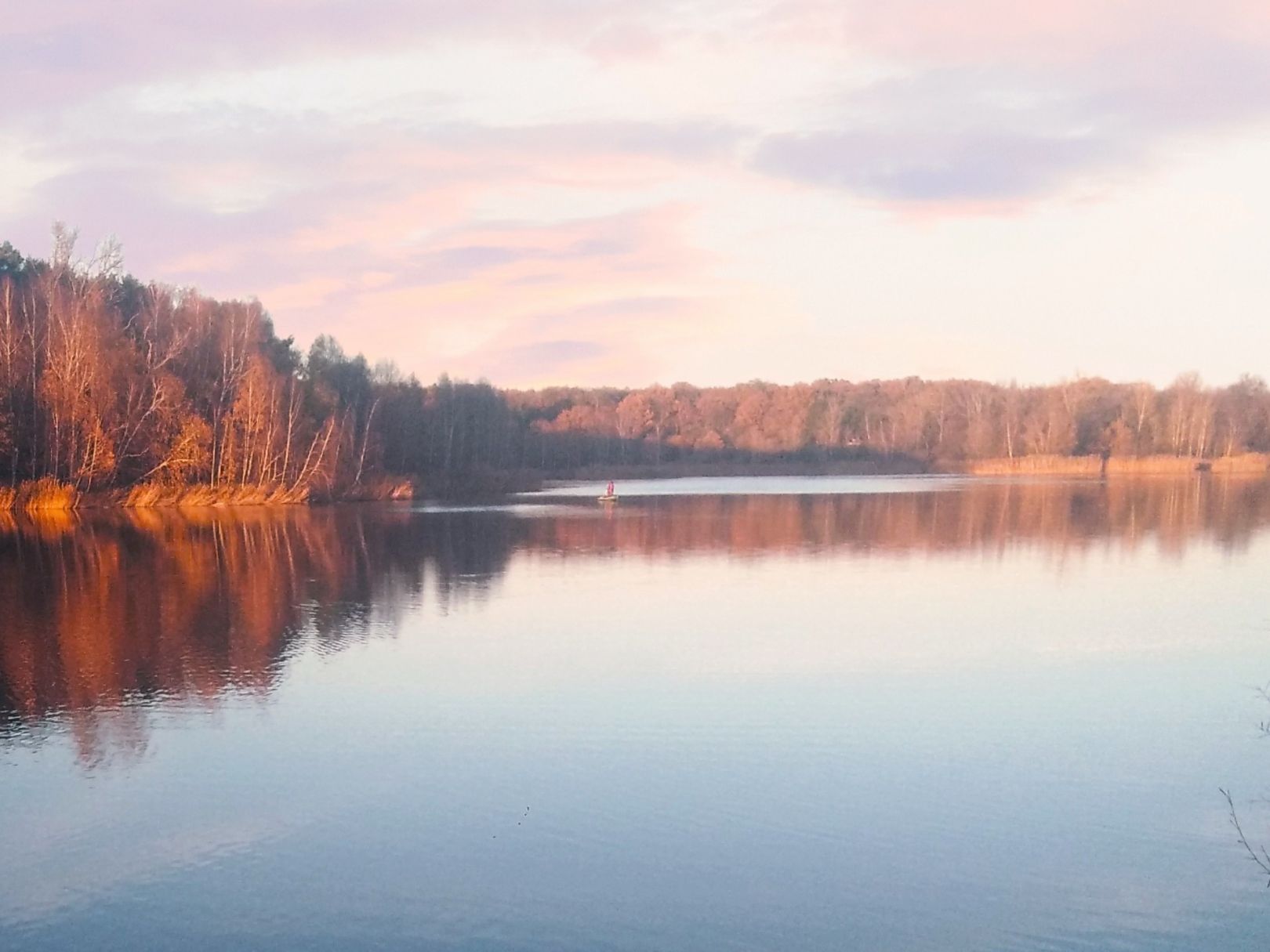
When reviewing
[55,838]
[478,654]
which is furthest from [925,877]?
[478,654]

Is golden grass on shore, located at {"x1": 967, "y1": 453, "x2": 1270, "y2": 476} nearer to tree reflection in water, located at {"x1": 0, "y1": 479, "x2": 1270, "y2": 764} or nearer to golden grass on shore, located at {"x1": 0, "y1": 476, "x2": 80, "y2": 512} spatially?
tree reflection in water, located at {"x1": 0, "y1": 479, "x2": 1270, "y2": 764}

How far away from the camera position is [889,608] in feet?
48.1

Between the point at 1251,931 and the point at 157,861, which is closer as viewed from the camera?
the point at 1251,931

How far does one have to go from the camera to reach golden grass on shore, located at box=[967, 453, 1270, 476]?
6525 cm

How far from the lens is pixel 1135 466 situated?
6775 centimetres

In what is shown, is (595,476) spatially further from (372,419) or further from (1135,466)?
(1135,466)

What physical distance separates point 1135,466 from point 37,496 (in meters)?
59.2

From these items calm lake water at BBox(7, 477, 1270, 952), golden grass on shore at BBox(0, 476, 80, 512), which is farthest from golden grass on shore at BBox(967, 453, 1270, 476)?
golden grass on shore at BBox(0, 476, 80, 512)

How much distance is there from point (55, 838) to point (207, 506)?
36189 mm

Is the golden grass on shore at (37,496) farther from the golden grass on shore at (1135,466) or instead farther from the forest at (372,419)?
the golden grass on shore at (1135,466)

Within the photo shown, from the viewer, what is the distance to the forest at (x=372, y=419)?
122 feet

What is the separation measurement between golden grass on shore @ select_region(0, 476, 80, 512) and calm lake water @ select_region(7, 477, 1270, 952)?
2031 cm

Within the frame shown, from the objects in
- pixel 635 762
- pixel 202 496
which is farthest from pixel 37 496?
pixel 635 762

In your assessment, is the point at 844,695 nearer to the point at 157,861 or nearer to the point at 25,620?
the point at 157,861
